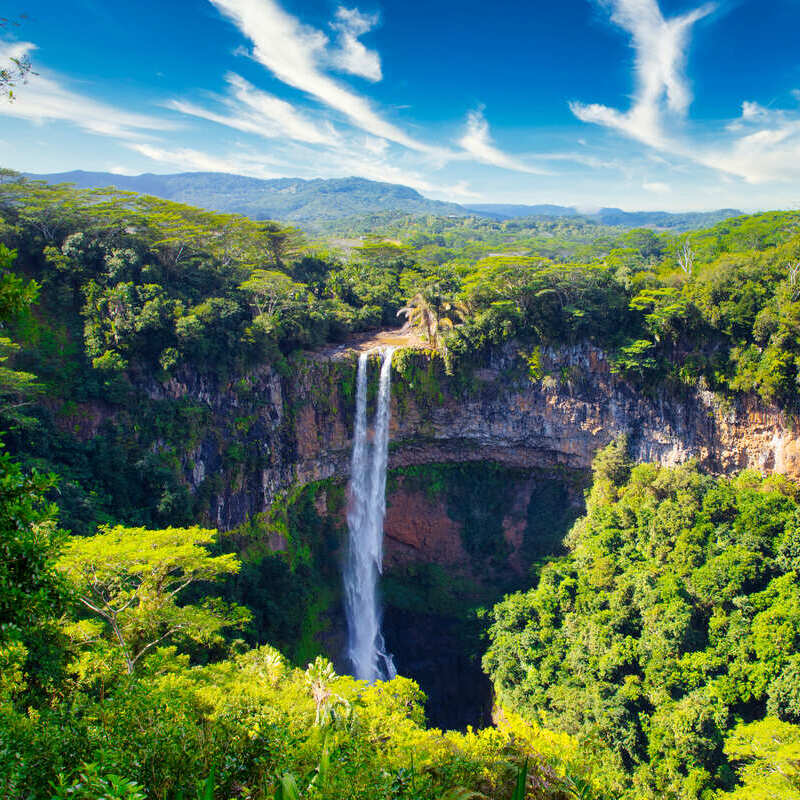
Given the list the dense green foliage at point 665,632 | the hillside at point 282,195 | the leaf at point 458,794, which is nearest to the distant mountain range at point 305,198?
the hillside at point 282,195

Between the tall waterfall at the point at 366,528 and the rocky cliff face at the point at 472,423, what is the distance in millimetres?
531

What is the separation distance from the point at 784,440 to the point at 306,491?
18362 millimetres

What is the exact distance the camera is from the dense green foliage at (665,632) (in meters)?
13.8

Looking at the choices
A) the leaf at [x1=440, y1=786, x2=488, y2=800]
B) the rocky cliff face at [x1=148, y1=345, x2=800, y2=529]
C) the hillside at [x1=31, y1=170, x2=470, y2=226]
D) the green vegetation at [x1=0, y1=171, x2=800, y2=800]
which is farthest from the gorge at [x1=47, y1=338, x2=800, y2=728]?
the hillside at [x1=31, y1=170, x2=470, y2=226]

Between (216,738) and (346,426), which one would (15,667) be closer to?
(216,738)

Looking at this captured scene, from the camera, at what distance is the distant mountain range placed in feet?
388

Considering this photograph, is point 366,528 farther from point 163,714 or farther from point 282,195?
point 282,195

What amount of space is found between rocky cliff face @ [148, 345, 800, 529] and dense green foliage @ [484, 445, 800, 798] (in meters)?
1.61

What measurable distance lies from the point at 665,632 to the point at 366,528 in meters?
12.6

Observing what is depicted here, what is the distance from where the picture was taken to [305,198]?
144 meters

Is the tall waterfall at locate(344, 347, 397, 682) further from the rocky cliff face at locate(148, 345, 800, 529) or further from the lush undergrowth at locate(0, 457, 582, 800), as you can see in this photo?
the lush undergrowth at locate(0, 457, 582, 800)

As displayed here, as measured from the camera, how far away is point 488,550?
2514 cm

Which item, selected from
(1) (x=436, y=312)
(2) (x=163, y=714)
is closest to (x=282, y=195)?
(1) (x=436, y=312)

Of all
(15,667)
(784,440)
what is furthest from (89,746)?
(784,440)
